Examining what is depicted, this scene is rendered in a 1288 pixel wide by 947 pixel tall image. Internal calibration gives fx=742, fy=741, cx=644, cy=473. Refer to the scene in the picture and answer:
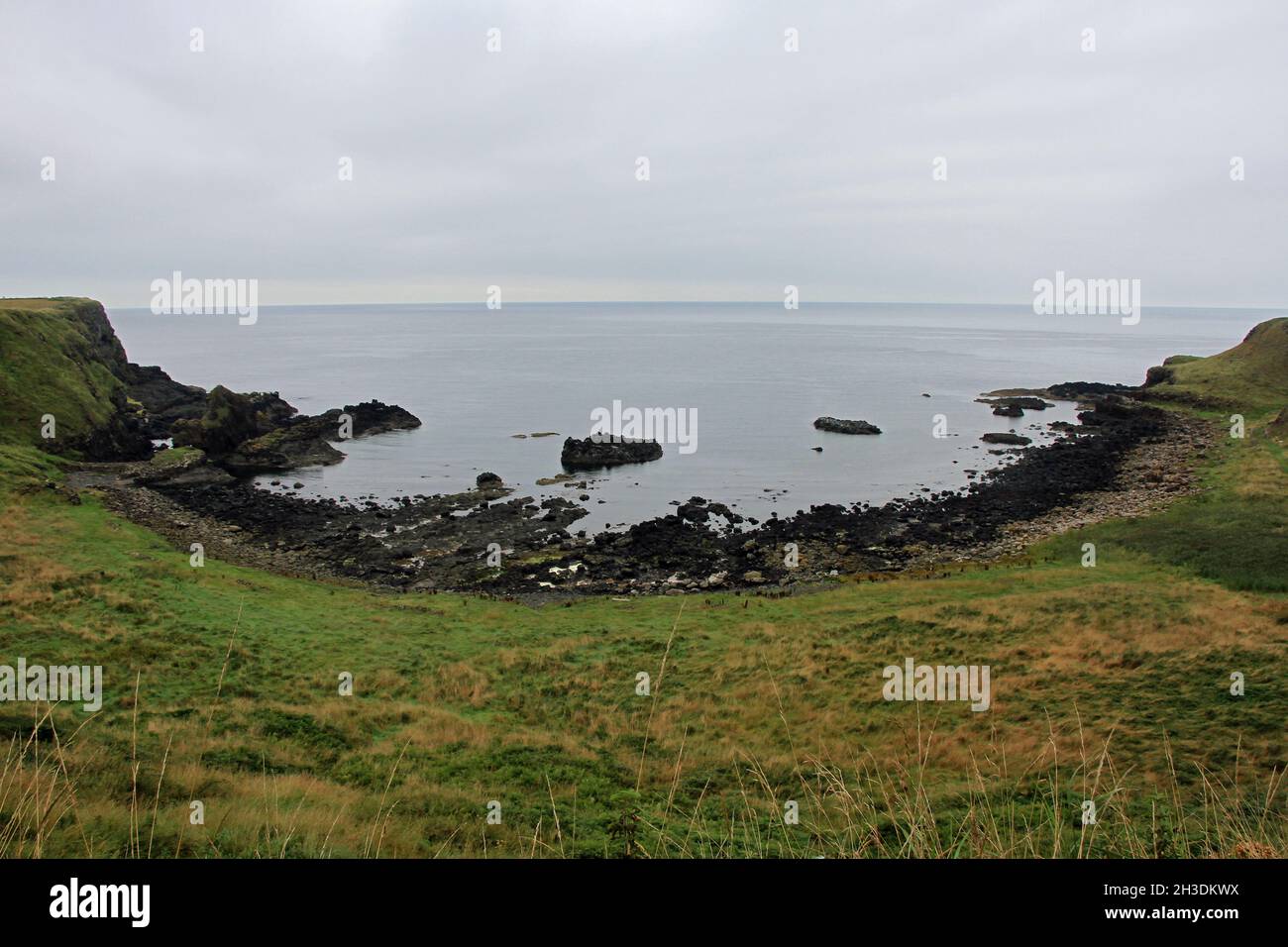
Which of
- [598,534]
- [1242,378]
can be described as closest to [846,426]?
[598,534]

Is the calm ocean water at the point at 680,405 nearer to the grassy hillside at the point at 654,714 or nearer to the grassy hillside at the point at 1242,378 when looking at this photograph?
the grassy hillside at the point at 1242,378

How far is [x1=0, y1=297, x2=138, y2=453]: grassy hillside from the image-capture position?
192 ft

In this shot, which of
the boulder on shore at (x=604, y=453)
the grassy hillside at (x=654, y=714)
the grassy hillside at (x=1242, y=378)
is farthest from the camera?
the grassy hillside at (x=1242, y=378)

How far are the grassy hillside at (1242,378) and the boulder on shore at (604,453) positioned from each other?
61084 millimetres

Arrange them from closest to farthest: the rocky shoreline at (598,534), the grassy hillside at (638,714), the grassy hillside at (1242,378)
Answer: the grassy hillside at (638,714) → the rocky shoreline at (598,534) → the grassy hillside at (1242,378)

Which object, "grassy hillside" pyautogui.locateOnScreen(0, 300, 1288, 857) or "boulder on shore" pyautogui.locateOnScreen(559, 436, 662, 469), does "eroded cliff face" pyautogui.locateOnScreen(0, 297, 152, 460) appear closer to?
"grassy hillside" pyautogui.locateOnScreen(0, 300, 1288, 857)

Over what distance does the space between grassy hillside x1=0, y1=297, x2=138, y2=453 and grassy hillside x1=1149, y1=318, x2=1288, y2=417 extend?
356 feet

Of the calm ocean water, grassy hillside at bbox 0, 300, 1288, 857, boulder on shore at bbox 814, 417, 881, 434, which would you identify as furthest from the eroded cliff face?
boulder on shore at bbox 814, 417, 881, 434

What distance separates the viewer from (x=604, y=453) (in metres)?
69.9

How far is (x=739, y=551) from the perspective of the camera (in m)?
44.2

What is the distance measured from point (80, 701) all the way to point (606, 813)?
14.0 meters

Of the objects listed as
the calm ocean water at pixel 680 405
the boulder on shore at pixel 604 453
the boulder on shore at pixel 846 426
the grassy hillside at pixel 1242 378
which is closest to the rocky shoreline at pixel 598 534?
the calm ocean water at pixel 680 405

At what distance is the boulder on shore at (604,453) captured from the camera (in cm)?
6881
